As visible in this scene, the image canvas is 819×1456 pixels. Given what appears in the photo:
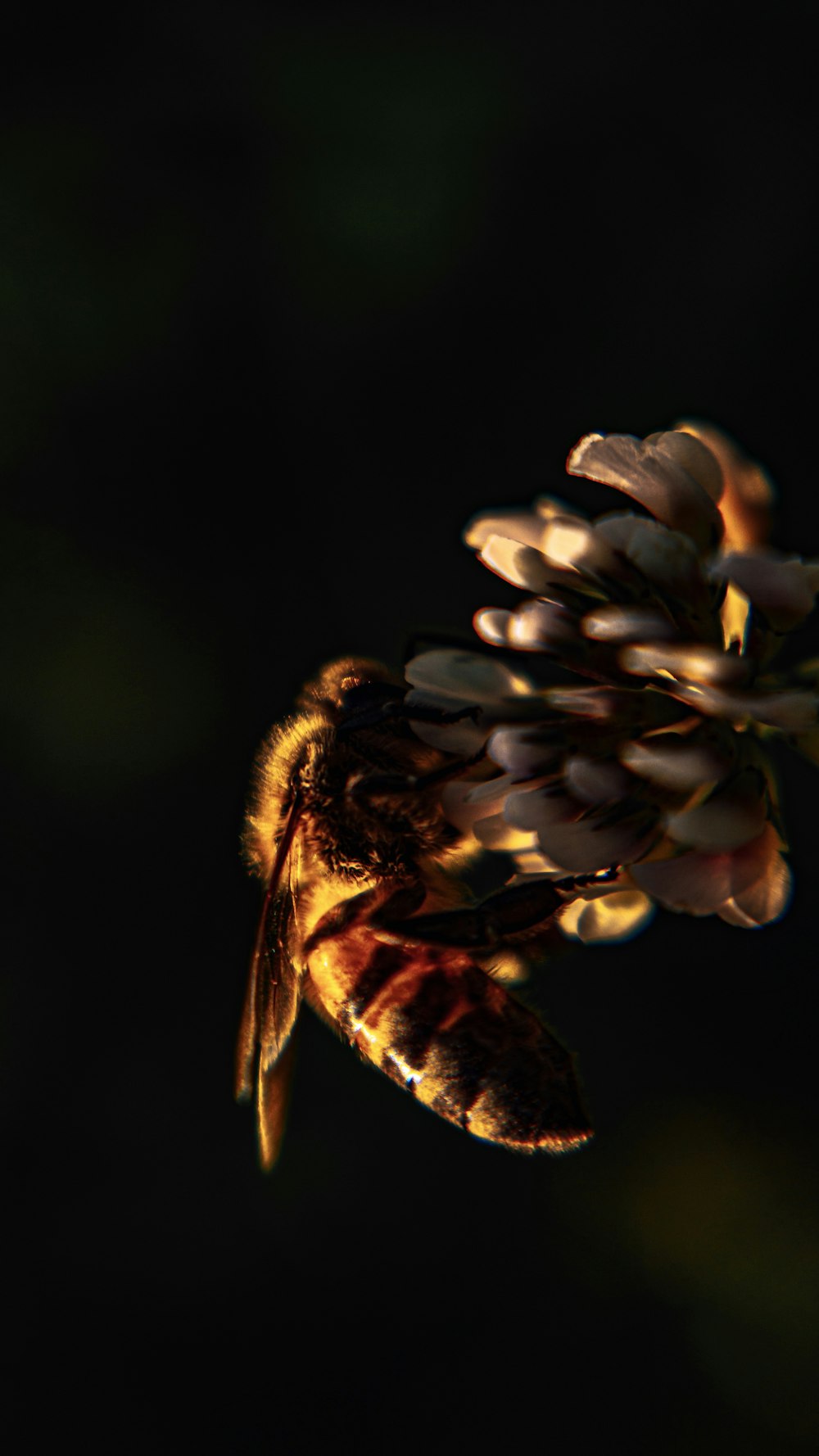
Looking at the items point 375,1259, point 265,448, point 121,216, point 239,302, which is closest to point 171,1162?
point 375,1259

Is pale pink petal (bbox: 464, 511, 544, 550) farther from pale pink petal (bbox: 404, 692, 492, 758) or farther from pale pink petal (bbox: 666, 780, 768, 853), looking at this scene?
pale pink petal (bbox: 666, 780, 768, 853)

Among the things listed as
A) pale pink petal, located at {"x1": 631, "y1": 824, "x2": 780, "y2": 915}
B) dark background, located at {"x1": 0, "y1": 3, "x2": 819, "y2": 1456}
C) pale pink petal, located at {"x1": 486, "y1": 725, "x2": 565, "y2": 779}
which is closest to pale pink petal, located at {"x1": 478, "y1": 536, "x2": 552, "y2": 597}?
pale pink petal, located at {"x1": 486, "y1": 725, "x2": 565, "y2": 779}

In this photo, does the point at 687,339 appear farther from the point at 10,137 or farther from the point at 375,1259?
the point at 375,1259

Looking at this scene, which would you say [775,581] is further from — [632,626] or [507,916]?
[507,916]

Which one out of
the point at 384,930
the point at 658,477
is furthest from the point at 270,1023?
the point at 658,477

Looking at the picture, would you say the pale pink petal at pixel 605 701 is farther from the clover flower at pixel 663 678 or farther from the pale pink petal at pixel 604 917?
the pale pink petal at pixel 604 917

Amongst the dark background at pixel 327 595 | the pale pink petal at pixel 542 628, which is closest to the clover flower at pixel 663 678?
the pale pink petal at pixel 542 628
